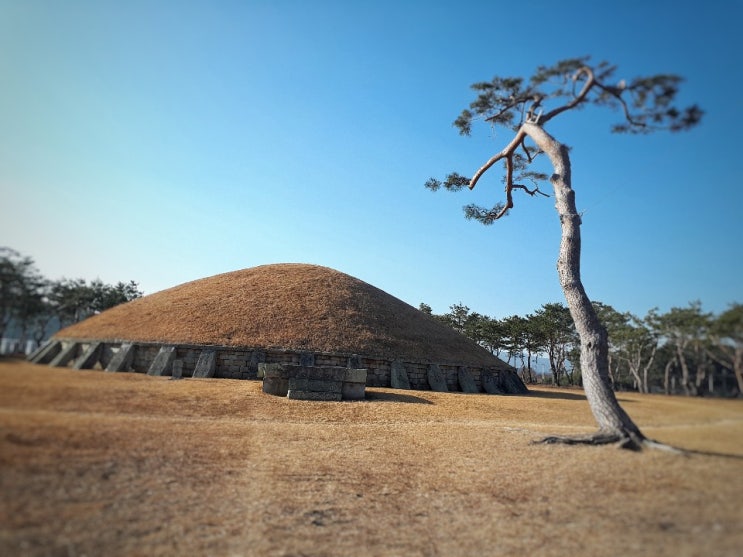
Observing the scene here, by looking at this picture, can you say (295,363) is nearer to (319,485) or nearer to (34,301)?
(319,485)

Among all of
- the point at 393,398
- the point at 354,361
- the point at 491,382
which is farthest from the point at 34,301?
the point at 491,382

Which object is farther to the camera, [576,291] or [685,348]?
[576,291]

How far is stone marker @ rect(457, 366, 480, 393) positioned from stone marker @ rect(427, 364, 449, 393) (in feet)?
3.92

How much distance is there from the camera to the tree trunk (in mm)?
7156

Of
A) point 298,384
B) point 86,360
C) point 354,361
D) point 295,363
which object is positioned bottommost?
point 298,384

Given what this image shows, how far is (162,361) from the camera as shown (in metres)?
16.5

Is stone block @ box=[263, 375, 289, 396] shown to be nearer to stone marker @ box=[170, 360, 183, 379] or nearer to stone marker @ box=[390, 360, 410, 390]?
stone marker @ box=[170, 360, 183, 379]

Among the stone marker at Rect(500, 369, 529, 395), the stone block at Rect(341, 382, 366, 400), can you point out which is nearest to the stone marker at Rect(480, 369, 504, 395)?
the stone marker at Rect(500, 369, 529, 395)

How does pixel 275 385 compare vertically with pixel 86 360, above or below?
below

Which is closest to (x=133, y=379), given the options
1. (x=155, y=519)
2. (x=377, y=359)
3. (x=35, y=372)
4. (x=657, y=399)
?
(x=35, y=372)

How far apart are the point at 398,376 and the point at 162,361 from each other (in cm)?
1147

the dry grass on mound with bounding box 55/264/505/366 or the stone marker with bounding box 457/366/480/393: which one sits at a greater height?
the dry grass on mound with bounding box 55/264/505/366

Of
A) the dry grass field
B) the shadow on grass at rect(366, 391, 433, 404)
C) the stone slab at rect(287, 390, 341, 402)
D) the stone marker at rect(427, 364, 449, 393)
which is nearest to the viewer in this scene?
the dry grass field

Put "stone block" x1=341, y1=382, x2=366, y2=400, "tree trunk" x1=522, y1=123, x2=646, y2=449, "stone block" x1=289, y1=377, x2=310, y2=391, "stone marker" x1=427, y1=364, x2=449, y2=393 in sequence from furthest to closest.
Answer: "stone marker" x1=427, y1=364, x2=449, y2=393 → "stone block" x1=341, y1=382, x2=366, y2=400 → "stone block" x1=289, y1=377, x2=310, y2=391 → "tree trunk" x1=522, y1=123, x2=646, y2=449
